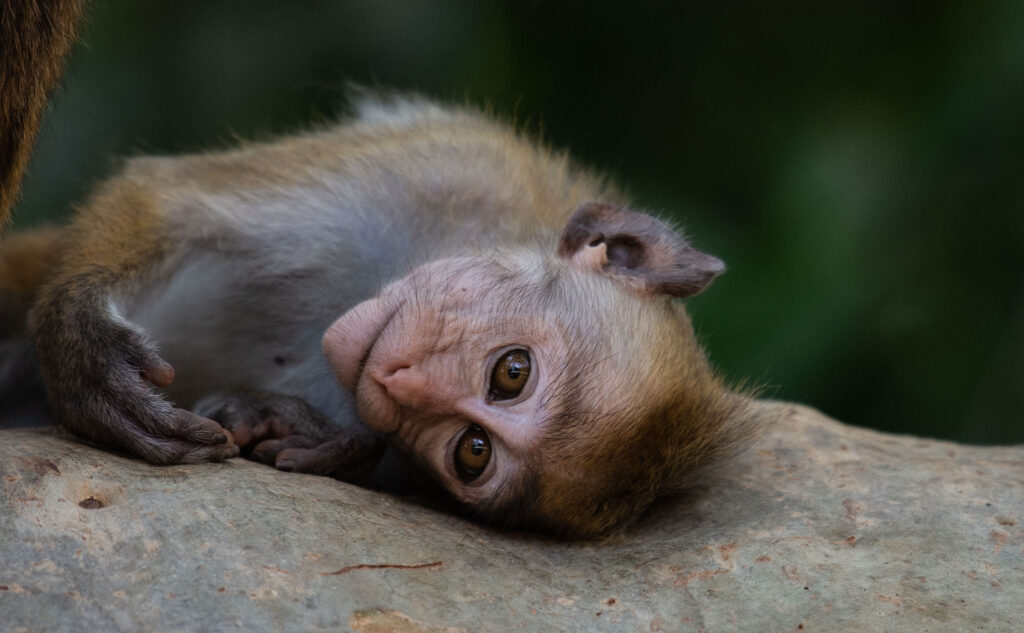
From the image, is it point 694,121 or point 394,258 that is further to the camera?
point 694,121

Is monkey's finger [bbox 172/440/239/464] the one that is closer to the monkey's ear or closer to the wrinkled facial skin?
the wrinkled facial skin

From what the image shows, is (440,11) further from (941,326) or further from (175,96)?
(941,326)

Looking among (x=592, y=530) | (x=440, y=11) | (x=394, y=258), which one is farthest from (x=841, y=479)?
(x=440, y=11)

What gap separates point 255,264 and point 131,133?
219 centimetres

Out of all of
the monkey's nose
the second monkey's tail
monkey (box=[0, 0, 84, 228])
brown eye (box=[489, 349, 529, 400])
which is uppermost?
monkey (box=[0, 0, 84, 228])

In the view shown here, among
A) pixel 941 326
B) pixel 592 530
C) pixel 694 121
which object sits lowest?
pixel 592 530

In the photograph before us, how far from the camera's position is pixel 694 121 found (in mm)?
5473

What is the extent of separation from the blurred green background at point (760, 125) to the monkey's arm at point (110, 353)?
86 centimetres

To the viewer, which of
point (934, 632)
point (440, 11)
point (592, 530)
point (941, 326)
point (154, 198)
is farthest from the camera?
point (440, 11)

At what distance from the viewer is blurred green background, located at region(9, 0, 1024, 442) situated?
4.95 meters

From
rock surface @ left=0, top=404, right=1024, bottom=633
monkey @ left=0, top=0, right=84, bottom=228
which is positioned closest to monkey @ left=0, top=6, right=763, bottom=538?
rock surface @ left=0, top=404, right=1024, bottom=633

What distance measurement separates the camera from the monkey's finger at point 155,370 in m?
2.99

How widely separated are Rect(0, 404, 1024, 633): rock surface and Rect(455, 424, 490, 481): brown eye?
19 cm

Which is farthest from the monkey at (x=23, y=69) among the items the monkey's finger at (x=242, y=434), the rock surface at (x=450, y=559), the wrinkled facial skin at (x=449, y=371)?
the wrinkled facial skin at (x=449, y=371)
